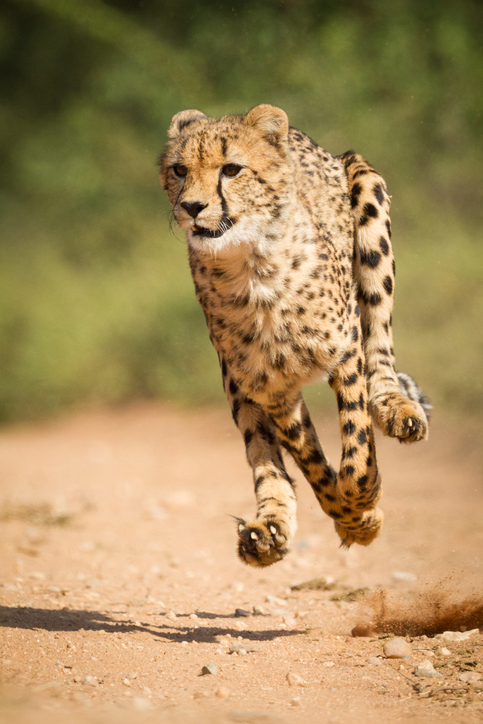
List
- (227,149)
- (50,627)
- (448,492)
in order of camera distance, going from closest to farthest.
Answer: (227,149), (50,627), (448,492)

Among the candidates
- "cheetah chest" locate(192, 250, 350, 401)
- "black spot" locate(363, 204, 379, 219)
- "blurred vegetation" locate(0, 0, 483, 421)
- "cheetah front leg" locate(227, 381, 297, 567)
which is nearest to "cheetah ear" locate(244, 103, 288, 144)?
"cheetah chest" locate(192, 250, 350, 401)

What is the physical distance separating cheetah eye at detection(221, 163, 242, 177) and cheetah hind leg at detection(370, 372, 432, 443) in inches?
29.2

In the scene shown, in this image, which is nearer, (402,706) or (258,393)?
(402,706)

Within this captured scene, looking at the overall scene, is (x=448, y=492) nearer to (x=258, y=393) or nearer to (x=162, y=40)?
(x=258, y=393)

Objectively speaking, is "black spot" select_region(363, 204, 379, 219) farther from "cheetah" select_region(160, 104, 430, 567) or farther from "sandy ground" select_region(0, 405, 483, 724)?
"sandy ground" select_region(0, 405, 483, 724)

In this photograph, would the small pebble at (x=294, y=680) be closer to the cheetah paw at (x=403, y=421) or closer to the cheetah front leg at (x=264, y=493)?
the cheetah front leg at (x=264, y=493)

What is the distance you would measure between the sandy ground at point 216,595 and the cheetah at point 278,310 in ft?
1.09

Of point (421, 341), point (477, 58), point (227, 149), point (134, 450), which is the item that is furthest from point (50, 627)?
point (477, 58)

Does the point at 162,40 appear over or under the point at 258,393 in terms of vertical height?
over

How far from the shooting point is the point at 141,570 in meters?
3.59

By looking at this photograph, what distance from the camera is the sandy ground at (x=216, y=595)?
1.89 metres

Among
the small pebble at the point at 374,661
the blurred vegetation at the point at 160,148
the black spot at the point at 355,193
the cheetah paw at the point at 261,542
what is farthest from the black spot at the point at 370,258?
the blurred vegetation at the point at 160,148

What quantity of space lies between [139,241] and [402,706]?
683cm

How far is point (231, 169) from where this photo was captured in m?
2.24
